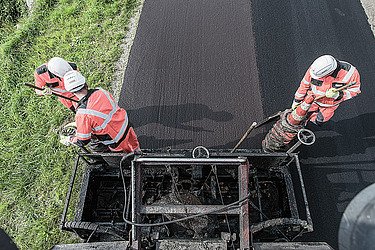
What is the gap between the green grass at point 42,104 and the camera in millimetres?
5512

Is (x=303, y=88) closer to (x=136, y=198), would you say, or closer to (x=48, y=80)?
(x=136, y=198)

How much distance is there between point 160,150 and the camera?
5445mm

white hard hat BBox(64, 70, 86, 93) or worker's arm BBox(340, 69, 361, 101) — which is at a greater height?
white hard hat BBox(64, 70, 86, 93)

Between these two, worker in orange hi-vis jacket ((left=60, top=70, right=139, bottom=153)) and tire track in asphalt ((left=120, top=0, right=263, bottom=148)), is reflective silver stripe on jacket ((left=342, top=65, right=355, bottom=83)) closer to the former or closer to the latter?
tire track in asphalt ((left=120, top=0, right=263, bottom=148))

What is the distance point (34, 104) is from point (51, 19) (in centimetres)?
192

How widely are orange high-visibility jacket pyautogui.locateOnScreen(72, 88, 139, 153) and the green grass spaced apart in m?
1.43

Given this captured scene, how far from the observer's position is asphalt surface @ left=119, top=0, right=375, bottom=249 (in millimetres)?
5559

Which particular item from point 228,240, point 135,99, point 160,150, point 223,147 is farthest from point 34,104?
point 228,240

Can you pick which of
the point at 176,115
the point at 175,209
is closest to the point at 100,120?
the point at 175,209

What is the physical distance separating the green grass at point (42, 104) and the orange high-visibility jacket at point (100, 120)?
1428 mm

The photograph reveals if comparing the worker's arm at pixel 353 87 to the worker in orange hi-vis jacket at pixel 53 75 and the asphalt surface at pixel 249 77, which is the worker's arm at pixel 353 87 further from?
the worker in orange hi-vis jacket at pixel 53 75

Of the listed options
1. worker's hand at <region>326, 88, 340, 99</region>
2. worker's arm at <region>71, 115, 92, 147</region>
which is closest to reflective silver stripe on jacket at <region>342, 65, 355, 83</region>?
worker's hand at <region>326, 88, 340, 99</region>

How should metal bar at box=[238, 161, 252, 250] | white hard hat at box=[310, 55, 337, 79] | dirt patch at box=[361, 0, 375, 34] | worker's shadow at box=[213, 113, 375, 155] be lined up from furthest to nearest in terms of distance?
dirt patch at box=[361, 0, 375, 34] < worker's shadow at box=[213, 113, 375, 155] < white hard hat at box=[310, 55, 337, 79] < metal bar at box=[238, 161, 252, 250]

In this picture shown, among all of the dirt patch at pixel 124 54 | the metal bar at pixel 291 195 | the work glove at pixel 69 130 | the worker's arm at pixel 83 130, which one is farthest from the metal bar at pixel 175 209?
the dirt patch at pixel 124 54
